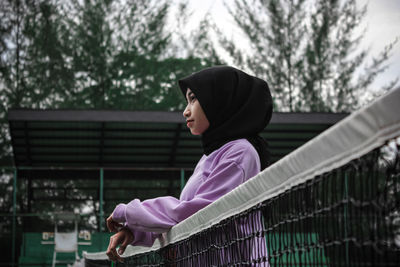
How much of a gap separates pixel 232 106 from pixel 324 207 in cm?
113

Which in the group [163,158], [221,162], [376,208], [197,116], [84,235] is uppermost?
[163,158]

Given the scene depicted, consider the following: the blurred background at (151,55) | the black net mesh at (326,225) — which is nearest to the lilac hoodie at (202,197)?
the black net mesh at (326,225)

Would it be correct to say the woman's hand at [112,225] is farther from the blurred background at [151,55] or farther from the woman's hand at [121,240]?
the blurred background at [151,55]

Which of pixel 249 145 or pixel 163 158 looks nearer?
pixel 249 145

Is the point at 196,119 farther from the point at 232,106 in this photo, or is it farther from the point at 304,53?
the point at 304,53

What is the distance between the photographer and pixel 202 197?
275 centimetres

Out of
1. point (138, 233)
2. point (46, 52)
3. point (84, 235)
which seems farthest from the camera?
point (46, 52)

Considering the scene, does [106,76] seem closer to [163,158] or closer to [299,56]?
[299,56]

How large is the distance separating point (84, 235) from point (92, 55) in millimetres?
12239

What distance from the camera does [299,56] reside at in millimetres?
29016

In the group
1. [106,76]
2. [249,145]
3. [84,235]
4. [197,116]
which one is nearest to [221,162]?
[249,145]

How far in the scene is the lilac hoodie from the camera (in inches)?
107

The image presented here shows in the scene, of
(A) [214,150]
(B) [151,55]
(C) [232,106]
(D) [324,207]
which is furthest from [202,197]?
(B) [151,55]

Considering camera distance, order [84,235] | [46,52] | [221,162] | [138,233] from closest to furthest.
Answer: [221,162]
[138,233]
[84,235]
[46,52]
